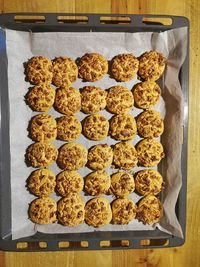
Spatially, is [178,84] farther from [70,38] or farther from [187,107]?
[70,38]

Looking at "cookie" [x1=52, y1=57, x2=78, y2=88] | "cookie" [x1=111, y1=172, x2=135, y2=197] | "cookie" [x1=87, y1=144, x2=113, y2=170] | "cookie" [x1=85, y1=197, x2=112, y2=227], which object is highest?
"cookie" [x1=52, y1=57, x2=78, y2=88]

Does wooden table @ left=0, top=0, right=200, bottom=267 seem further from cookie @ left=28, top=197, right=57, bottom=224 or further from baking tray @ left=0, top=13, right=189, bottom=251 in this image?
cookie @ left=28, top=197, right=57, bottom=224

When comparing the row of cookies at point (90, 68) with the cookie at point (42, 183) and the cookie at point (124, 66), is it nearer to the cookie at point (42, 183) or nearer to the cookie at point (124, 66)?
the cookie at point (124, 66)

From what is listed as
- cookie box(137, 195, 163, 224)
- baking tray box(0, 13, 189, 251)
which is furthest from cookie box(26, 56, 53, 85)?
cookie box(137, 195, 163, 224)

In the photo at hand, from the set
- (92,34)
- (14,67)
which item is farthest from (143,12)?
(14,67)

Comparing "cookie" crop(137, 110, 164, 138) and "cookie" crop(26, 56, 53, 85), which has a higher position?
"cookie" crop(26, 56, 53, 85)

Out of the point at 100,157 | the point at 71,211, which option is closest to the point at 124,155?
the point at 100,157

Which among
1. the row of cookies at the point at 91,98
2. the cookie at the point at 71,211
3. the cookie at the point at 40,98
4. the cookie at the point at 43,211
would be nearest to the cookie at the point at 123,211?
the cookie at the point at 71,211
